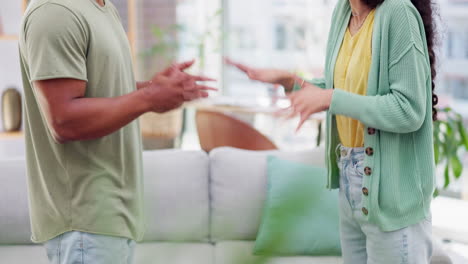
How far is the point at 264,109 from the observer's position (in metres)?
4.27

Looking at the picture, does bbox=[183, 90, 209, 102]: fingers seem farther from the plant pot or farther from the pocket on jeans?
→ the plant pot

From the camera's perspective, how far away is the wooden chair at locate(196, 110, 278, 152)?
127 inches

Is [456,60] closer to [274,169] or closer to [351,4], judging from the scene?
[274,169]

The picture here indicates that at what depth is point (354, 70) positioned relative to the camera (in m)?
1.30

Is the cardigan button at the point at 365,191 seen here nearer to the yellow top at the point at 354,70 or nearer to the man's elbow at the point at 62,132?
the yellow top at the point at 354,70

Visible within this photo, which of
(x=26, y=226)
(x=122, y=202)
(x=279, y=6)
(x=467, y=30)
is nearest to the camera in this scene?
(x=122, y=202)

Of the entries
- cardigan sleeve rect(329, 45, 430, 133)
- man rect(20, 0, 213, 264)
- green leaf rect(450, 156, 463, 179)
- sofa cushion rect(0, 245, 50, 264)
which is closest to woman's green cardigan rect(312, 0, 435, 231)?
cardigan sleeve rect(329, 45, 430, 133)

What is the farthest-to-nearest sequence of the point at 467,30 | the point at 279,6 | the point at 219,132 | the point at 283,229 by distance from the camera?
the point at 279,6
the point at 467,30
the point at 219,132
the point at 283,229

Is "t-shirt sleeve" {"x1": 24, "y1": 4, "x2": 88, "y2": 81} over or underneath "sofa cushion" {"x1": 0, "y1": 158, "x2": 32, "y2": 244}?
over

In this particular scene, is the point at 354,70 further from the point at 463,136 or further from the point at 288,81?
the point at 463,136

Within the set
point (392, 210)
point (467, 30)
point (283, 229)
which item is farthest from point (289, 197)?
point (467, 30)

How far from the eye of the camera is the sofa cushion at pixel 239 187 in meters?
2.34

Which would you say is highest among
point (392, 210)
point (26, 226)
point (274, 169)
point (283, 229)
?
point (283, 229)

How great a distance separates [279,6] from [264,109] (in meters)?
2.24
